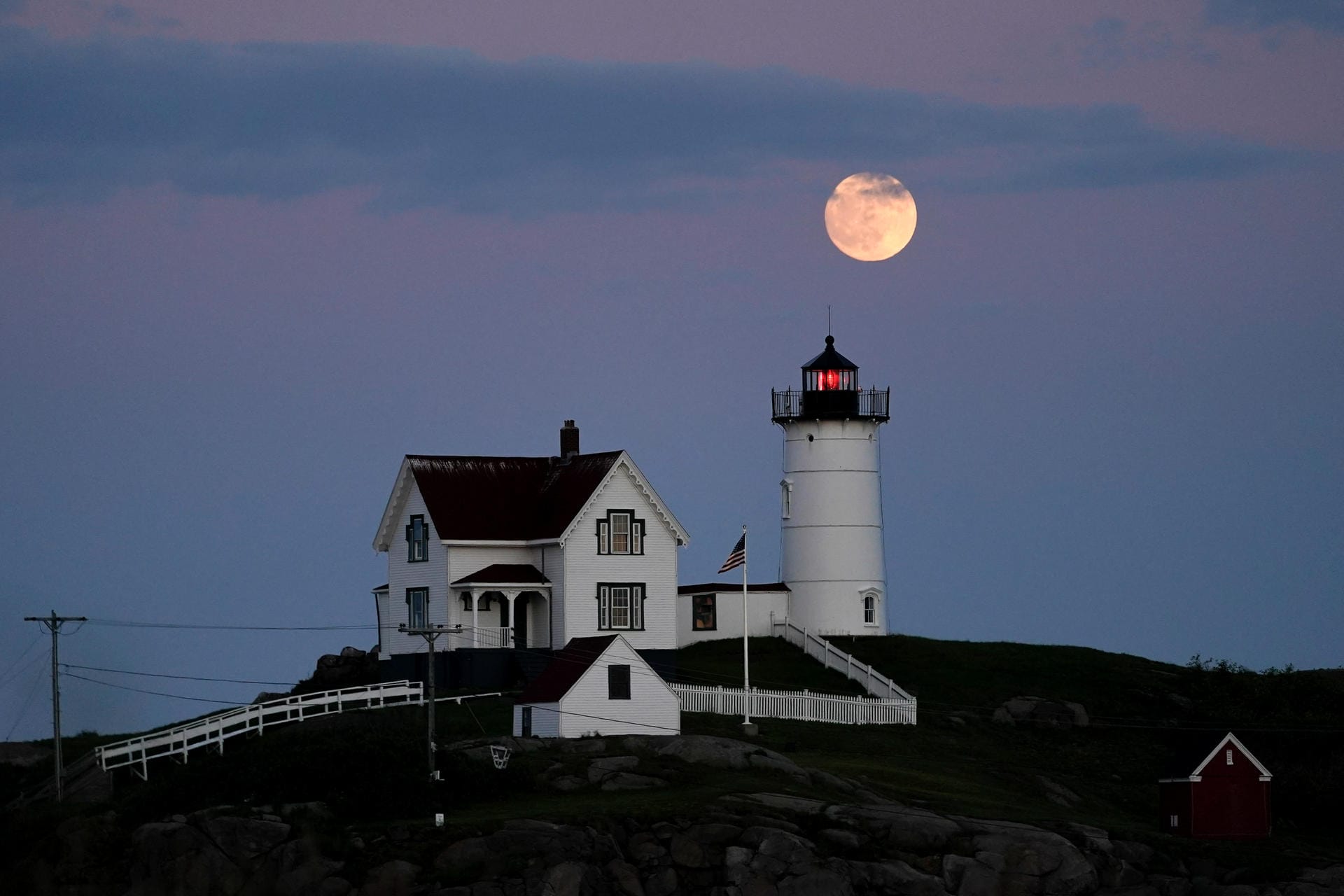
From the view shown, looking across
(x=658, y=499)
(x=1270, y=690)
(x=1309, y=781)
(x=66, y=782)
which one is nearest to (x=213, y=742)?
(x=66, y=782)

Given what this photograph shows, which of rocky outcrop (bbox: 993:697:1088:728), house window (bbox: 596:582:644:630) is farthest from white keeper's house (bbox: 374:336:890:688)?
rocky outcrop (bbox: 993:697:1088:728)

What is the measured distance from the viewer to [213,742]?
5081 centimetres

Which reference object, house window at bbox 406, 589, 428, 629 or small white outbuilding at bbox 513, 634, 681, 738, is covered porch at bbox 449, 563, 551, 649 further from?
small white outbuilding at bbox 513, 634, 681, 738

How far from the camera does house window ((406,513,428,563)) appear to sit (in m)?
63.7

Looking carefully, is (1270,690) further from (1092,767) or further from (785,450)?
(785,450)

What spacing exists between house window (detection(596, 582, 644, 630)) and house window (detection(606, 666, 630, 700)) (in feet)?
32.0

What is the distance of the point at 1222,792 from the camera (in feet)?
160

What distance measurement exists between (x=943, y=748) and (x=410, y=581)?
18836mm

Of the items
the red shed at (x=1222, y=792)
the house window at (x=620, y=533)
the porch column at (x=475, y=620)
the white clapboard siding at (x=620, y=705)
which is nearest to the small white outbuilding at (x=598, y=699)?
the white clapboard siding at (x=620, y=705)

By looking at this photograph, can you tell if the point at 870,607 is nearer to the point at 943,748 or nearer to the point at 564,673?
the point at 943,748

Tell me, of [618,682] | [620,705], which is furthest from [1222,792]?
[618,682]

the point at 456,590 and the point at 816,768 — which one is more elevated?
the point at 456,590

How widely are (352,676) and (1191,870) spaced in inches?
1194

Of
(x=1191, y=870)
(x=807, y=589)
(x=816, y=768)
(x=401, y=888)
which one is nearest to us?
(x=401, y=888)
